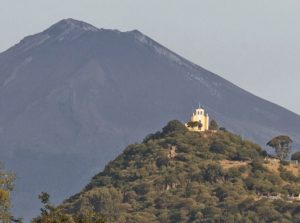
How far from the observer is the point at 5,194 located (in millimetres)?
59594

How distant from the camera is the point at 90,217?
60125mm

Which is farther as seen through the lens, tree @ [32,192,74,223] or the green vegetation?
tree @ [32,192,74,223]

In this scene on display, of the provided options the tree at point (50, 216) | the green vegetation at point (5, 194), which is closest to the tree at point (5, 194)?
the green vegetation at point (5, 194)

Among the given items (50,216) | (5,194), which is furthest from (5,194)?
(50,216)

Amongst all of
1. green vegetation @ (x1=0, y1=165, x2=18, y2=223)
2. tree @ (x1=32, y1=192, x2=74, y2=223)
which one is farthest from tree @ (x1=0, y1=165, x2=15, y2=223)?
tree @ (x1=32, y1=192, x2=74, y2=223)

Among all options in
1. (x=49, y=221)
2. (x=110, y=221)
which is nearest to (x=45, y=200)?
(x=49, y=221)

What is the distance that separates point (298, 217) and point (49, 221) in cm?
14374

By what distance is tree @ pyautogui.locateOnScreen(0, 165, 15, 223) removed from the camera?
190 feet

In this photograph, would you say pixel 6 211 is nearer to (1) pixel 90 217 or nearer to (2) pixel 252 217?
(1) pixel 90 217

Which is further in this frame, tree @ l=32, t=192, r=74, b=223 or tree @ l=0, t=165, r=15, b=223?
tree @ l=32, t=192, r=74, b=223

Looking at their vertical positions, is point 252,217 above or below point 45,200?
above

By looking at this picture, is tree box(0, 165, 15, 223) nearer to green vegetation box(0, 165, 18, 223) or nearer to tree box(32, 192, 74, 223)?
green vegetation box(0, 165, 18, 223)

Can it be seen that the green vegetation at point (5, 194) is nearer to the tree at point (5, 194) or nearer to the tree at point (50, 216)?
the tree at point (5, 194)

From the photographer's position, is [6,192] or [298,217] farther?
[298,217]
